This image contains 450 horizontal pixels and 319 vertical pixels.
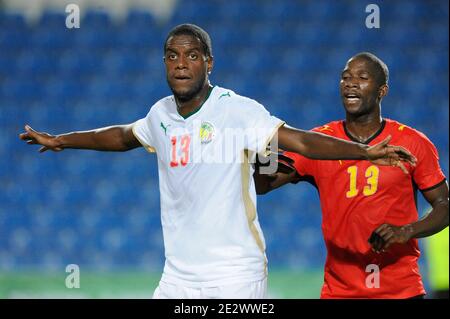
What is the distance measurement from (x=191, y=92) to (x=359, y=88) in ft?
3.30

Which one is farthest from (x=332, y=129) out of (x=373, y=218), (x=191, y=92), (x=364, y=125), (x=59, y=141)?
(x=59, y=141)

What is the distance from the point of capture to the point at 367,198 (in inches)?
165

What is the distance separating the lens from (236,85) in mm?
9008

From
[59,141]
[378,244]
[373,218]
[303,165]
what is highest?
[59,141]

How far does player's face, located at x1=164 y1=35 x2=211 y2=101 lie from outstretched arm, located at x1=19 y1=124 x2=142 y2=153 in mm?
480

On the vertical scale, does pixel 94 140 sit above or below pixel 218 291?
above

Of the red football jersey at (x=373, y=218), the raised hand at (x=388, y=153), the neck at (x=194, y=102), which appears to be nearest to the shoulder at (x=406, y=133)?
the red football jersey at (x=373, y=218)

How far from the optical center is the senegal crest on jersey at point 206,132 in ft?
12.0

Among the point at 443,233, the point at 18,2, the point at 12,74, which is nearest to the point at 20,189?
the point at 12,74

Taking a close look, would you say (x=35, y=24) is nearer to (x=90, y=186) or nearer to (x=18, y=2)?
(x=18, y=2)

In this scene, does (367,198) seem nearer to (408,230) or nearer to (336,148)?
(408,230)

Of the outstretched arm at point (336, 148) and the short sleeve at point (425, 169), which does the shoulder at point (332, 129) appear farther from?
the outstretched arm at point (336, 148)

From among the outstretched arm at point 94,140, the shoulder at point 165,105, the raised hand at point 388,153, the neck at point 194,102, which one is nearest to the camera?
the raised hand at point 388,153
